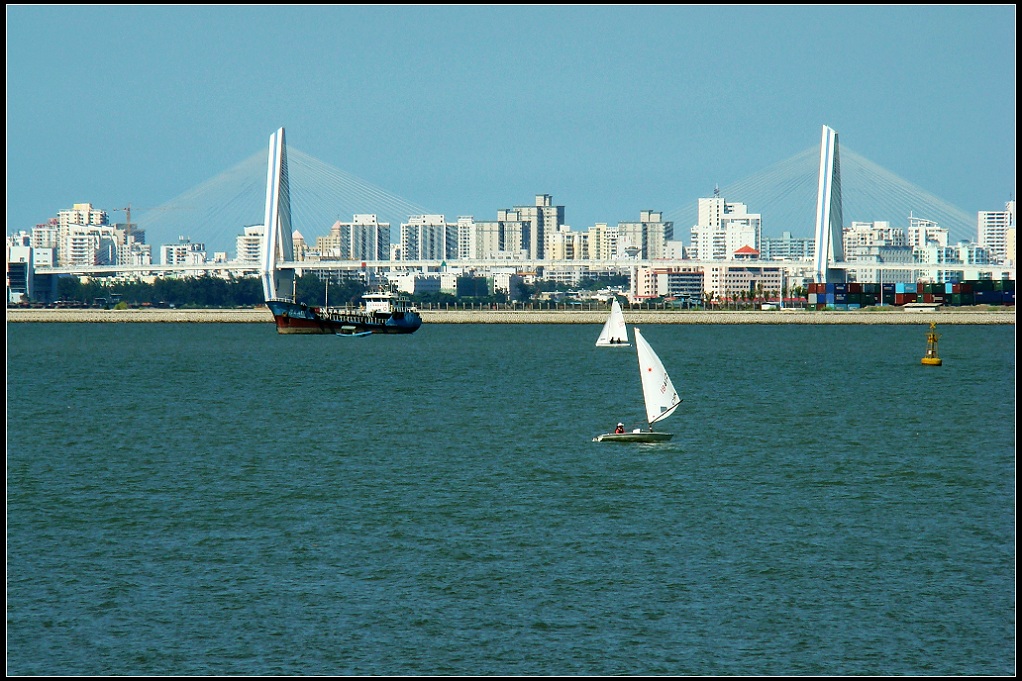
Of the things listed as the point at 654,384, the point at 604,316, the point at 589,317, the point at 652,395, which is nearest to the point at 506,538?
the point at 654,384

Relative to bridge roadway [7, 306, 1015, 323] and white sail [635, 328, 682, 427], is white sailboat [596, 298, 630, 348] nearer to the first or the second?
bridge roadway [7, 306, 1015, 323]

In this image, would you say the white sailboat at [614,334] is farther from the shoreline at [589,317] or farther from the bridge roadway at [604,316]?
the shoreline at [589,317]

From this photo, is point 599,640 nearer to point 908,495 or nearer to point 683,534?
point 683,534

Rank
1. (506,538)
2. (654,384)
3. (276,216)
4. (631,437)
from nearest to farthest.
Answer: (506,538), (654,384), (631,437), (276,216)

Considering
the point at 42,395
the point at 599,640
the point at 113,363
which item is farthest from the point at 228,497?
the point at 113,363

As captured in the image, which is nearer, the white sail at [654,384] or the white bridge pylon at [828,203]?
the white sail at [654,384]

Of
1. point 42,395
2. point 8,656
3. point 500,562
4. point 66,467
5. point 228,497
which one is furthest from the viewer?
point 42,395

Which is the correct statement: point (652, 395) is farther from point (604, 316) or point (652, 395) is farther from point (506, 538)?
point (604, 316)

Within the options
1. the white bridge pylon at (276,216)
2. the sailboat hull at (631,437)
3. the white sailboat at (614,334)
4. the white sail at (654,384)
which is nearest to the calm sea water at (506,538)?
the sailboat hull at (631,437)
